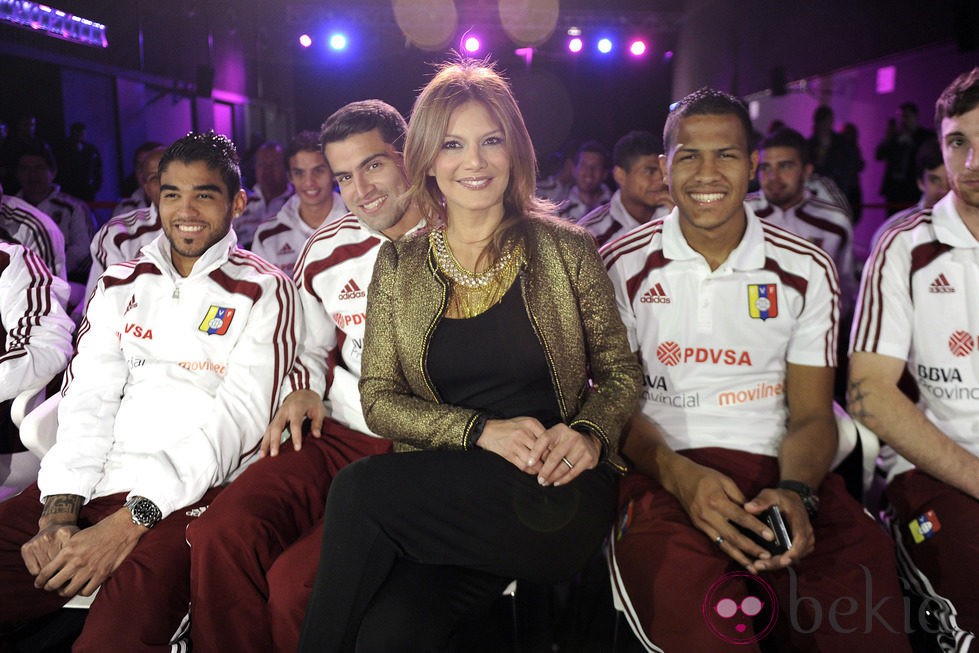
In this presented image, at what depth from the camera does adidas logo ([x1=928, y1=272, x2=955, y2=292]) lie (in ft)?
6.79

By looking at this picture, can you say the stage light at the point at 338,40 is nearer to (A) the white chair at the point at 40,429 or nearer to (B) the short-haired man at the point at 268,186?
(B) the short-haired man at the point at 268,186

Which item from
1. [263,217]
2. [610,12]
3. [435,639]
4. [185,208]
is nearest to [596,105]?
[610,12]

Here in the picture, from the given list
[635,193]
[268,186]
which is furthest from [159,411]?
[268,186]

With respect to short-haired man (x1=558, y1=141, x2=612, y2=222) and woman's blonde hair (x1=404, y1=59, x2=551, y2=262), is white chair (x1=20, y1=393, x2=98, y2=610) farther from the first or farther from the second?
short-haired man (x1=558, y1=141, x2=612, y2=222)

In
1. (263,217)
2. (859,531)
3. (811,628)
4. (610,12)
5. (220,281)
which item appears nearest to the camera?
(811,628)

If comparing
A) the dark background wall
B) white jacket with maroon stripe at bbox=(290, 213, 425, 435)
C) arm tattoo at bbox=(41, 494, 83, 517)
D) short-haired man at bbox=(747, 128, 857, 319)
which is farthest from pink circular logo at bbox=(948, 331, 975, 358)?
the dark background wall

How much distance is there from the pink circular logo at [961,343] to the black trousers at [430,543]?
3.59 feet

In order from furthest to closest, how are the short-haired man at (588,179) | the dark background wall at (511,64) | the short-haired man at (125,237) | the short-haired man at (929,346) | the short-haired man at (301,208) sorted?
1. the dark background wall at (511,64)
2. the short-haired man at (588,179)
3. the short-haired man at (301,208)
4. the short-haired man at (125,237)
5. the short-haired man at (929,346)

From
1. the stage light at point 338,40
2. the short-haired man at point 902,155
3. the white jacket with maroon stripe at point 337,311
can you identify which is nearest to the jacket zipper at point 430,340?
the white jacket with maroon stripe at point 337,311

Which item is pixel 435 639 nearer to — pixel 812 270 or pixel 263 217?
pixel 812 270

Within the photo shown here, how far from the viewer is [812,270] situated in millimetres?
2125

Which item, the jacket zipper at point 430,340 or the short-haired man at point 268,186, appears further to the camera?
the short-haired man at point 268,186

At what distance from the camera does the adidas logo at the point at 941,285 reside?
2.07 m

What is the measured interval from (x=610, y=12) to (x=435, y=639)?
10954mm
